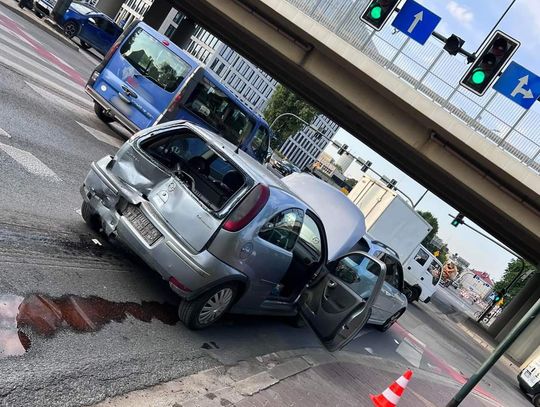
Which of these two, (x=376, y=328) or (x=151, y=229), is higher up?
(x=151, y=229)

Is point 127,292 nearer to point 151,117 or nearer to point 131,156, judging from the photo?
point 131,156

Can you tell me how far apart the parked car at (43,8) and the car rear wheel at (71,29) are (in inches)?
33.8

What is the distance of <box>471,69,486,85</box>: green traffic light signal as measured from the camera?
10.2 meters

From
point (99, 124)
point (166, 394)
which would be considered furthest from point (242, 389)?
point (99, 124)

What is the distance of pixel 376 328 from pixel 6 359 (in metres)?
9.36

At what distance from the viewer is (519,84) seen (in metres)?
12.6

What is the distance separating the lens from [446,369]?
11.8m

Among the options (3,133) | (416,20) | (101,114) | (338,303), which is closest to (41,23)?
(101,114)

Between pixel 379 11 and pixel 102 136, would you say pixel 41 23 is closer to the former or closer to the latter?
pixel 102 136

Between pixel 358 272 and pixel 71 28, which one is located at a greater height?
pixel 358 272

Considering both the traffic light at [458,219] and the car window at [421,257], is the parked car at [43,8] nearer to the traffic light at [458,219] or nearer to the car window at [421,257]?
the car window at [421,257]

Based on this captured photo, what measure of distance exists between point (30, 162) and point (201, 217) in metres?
3.18

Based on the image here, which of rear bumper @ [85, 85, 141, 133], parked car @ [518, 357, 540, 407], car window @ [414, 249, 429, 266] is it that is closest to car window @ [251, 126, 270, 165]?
rear bumper @ [85, 85, 141, 133]

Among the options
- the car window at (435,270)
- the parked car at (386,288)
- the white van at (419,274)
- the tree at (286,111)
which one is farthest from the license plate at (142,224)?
the tree at (286,111)
